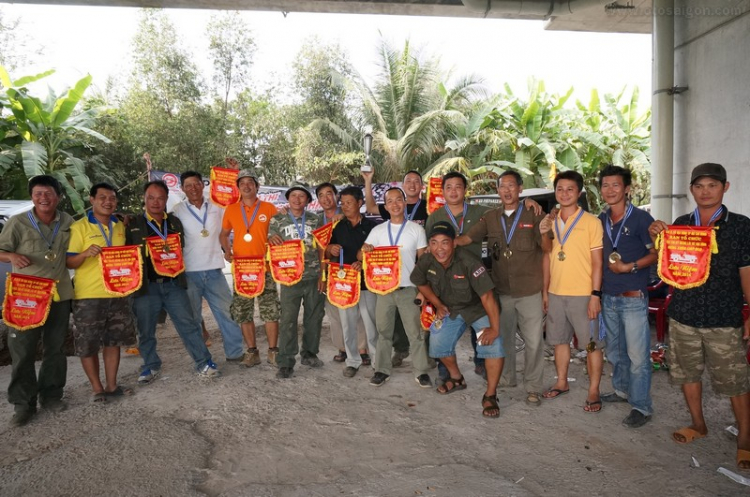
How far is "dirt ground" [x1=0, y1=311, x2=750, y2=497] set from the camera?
2.91 meters

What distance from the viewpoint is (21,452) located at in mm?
3459

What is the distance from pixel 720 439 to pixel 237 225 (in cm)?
→ 461

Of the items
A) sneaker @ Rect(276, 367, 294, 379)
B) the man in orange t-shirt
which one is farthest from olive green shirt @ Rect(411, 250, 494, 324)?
the man in orange t-shirt

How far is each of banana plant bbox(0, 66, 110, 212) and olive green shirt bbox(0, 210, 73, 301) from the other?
853 cm

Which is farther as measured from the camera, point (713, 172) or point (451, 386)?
point (451, 386)

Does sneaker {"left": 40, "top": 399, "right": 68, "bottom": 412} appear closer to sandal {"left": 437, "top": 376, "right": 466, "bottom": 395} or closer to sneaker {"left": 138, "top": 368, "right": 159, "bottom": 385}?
sneaker {"left": 138, "top": 368, "right": 159, "bottom": 385}

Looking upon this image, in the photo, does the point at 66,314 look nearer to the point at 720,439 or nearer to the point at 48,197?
the point at 48,197

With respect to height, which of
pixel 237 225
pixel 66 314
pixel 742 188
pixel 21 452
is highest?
Answer: pixel 742 188

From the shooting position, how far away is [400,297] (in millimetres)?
4504

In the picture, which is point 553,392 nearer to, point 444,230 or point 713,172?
point 444,230

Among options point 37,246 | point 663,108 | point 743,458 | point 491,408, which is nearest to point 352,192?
point 491,408

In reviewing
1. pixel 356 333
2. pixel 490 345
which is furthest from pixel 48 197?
pixel 490 345

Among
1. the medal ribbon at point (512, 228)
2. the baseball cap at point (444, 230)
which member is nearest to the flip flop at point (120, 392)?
the baseball cap at point (444, 230)

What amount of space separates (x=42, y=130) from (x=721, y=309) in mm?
14596
